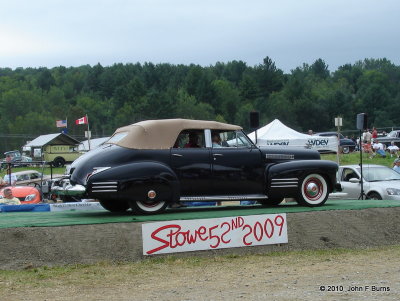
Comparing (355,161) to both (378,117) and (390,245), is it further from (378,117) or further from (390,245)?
(378,117)

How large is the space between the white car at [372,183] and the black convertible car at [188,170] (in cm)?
524

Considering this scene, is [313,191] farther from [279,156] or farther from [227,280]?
[227,280]

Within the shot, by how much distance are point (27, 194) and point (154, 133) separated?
9.76 metres

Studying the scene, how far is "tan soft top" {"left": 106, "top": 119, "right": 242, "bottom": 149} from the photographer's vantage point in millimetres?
12172

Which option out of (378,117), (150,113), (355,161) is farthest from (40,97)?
(355,161)

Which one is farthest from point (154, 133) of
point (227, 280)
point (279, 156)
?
point (227, 280)

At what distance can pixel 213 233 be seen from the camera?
10.9 m

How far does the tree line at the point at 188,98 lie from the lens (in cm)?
11175

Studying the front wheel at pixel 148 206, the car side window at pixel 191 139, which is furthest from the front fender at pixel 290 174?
the front wheel at pixel 148 206

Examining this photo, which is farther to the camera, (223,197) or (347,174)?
(347,174)

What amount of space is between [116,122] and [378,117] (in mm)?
45142

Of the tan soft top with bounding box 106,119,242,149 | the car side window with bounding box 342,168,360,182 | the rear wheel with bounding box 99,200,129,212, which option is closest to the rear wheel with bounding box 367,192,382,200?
the car side window with bounding box 342,168,360,182

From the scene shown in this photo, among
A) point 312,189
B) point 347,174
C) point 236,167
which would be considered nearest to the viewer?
point 236,167

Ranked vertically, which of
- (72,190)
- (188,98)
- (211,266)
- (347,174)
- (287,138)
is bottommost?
(211,266)
